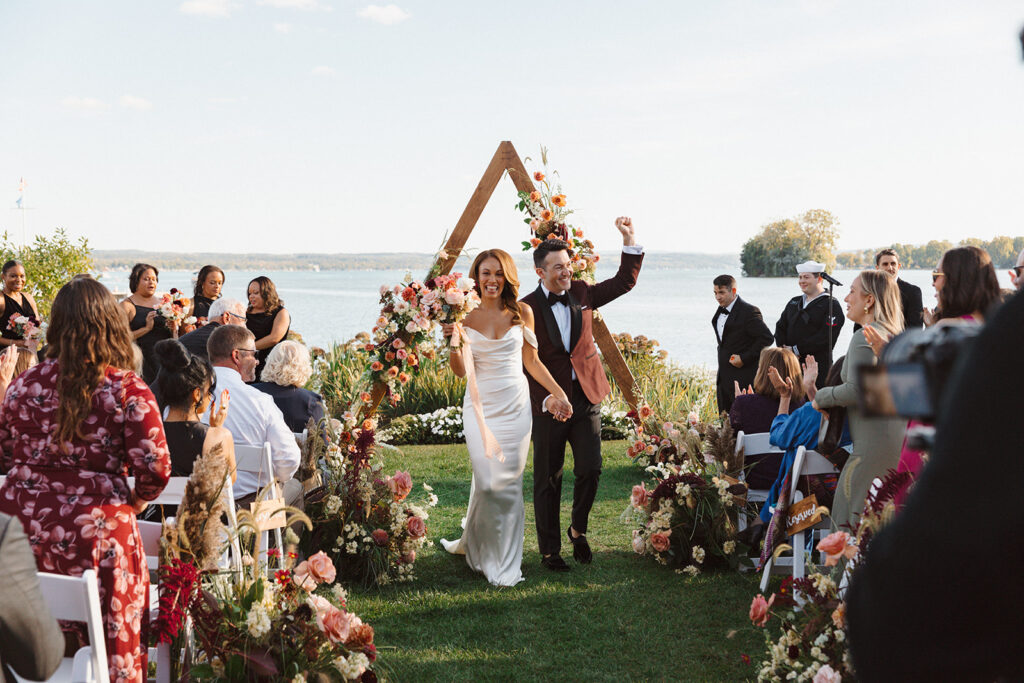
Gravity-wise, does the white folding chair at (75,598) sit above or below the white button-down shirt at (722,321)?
below

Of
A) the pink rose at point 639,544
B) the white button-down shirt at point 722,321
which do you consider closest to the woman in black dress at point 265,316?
the pink rose at point 639,544

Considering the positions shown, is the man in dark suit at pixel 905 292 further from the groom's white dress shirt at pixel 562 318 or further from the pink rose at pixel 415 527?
the pink rose at pixel 415 527

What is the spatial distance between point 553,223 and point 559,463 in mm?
2938

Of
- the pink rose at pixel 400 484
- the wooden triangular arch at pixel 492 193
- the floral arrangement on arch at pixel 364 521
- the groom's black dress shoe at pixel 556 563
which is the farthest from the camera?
the wooden triangular arch at pixel 492 193

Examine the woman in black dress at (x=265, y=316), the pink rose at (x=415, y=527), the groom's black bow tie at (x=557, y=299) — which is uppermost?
the groom's black bow tie at (x=557, y=299)

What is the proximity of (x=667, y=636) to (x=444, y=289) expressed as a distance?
8.56ft

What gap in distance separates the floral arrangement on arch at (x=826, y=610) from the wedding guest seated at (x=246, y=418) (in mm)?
2839

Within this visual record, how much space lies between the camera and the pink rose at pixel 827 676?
9.72 ft

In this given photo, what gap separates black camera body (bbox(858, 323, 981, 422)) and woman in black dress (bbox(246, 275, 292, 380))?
7511 millimetres

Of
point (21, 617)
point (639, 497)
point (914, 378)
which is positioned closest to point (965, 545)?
point (914, 378)

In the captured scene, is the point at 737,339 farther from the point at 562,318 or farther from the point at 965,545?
the point at 965,545

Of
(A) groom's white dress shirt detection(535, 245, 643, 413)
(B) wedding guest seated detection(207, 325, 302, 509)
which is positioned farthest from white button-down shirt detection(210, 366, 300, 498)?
(A) groom's white dress shirt detection(535, 245, 643, 413)

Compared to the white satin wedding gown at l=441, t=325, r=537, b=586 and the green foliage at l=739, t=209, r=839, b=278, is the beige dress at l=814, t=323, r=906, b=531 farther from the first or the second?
the green foliage at l=739, t=209, r=839, b=278

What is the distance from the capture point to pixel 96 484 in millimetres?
3105
